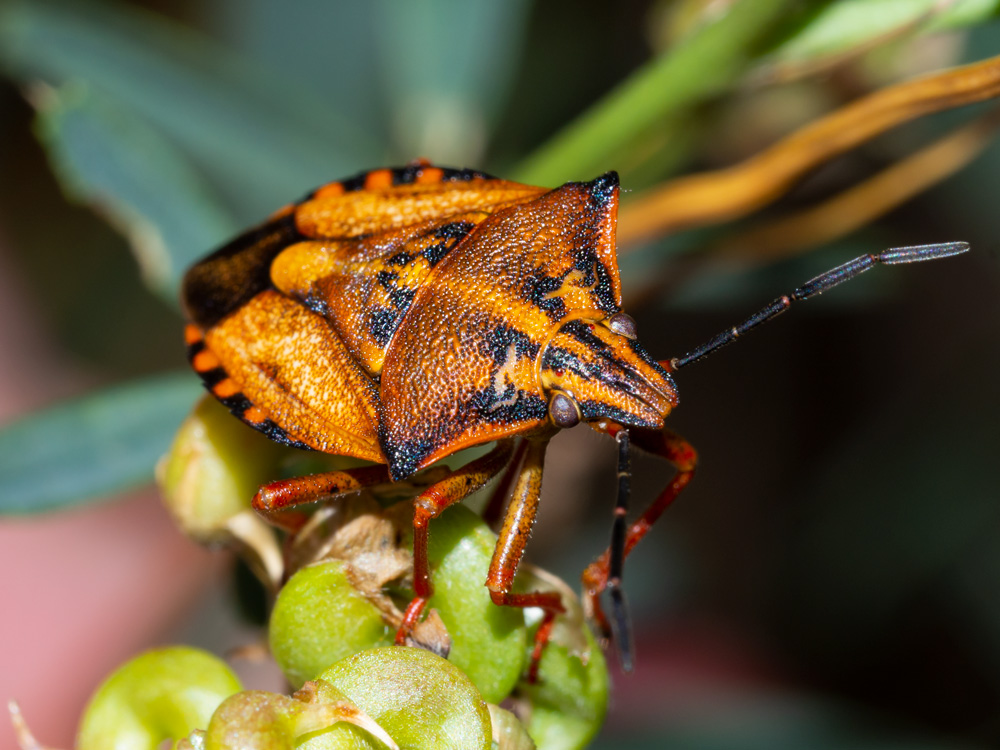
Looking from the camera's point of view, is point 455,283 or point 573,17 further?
point 573,17

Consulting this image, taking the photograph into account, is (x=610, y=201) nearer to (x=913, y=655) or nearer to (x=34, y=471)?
(x=34, y=471)

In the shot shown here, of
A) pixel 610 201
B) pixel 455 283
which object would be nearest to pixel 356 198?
pixel 455 283

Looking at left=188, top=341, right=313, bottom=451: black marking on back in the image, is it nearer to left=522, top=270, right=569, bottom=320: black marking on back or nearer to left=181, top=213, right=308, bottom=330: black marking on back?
left=181, top=213, right=308, bottom=330: black marking on back

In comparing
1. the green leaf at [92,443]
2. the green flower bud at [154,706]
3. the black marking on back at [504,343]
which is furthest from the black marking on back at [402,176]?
the green flower bud at [154,706]

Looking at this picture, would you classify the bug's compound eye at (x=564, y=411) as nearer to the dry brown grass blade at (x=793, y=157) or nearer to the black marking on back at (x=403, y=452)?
the black marking on back at (x=403, y=452)

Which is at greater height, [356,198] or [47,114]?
[47,114]

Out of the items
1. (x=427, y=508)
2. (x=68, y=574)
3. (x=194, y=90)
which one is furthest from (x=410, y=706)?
(x=68, y=574)

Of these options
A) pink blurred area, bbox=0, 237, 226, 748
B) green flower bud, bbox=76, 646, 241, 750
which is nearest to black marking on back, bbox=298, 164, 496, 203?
green flower bud, bbox=76, 646, 241, 750
